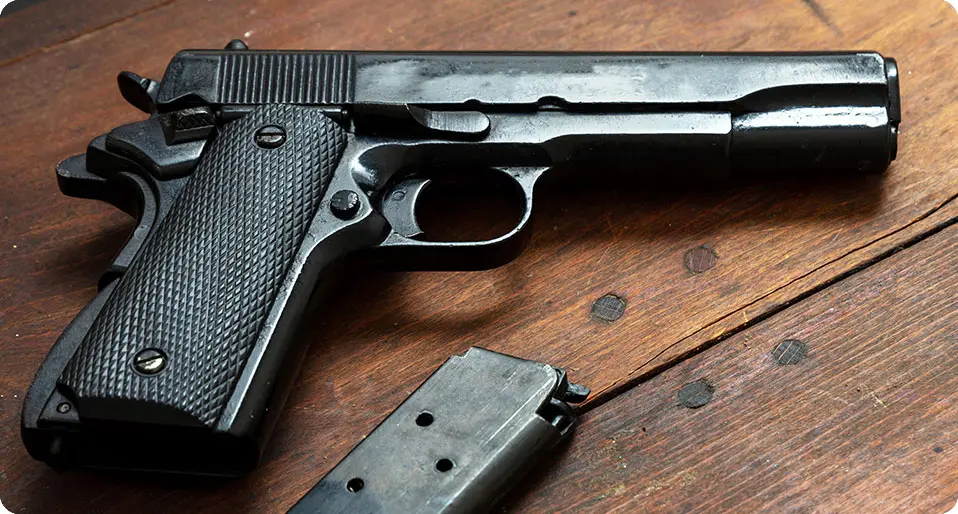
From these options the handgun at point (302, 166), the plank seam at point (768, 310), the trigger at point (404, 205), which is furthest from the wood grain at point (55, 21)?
the plank seam at point (768, 310)

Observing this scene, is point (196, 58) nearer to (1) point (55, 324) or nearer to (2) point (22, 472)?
(1) point (55, 324)

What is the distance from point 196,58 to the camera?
1.67m

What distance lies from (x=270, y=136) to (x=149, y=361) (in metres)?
0.41

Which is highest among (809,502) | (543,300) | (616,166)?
(616,166)

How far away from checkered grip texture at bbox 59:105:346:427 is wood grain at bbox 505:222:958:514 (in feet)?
1.55

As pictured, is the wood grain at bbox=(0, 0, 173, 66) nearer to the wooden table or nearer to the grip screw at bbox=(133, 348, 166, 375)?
the wooden table

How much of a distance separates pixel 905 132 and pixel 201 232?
123cm

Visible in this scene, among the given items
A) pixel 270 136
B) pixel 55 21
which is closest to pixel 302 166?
pixel 270 136

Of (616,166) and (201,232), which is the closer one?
(201,232)

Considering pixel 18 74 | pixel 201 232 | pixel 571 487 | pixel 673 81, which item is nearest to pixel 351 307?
pixel 201 232

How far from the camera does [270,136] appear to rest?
155cm

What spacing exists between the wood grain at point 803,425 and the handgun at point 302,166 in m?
0.29

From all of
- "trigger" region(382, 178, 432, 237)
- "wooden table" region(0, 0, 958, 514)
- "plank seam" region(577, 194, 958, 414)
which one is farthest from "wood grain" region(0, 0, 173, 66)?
"plank seam" region(577, 194, 958, 414)

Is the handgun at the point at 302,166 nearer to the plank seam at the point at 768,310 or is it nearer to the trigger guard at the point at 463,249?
the trigger guard at the point at 463,249
